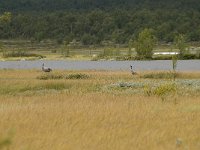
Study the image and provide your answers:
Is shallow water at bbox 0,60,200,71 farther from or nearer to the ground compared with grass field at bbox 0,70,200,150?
nearer to the ground

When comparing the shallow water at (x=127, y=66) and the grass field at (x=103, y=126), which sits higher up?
the grass field at (x=103, y=126)

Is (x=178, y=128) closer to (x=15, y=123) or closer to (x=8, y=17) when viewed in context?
(x=15, y=123)

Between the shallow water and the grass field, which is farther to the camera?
the shallow water

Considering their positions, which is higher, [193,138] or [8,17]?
[8,17]

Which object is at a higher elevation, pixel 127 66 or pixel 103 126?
pixel 103 126

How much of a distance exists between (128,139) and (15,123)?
4764 millimetres

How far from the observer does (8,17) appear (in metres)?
41.7

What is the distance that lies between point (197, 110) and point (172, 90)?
23.8 feet

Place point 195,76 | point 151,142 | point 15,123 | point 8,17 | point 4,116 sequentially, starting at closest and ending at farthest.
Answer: point 151,142, point 15,123, point 4,116, point 8,17, point 195,76

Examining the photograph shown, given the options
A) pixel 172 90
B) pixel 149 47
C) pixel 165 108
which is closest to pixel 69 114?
pixel 165 108

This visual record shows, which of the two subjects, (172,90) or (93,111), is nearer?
(93,111)

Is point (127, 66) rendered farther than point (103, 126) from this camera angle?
Yes

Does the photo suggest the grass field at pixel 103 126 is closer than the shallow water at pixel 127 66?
Yes

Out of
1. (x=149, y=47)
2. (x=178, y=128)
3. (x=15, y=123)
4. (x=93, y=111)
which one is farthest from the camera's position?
(x=149, y=47)
